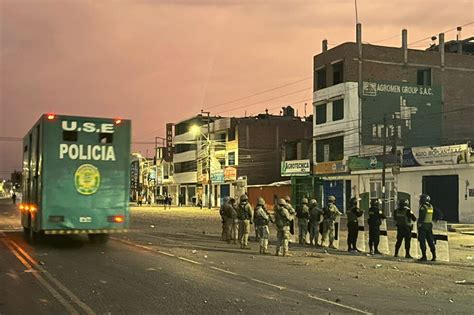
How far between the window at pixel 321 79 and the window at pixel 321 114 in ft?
5.88

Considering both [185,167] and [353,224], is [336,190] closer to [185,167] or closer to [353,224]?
[353,224]

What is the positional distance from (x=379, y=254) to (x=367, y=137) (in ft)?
104

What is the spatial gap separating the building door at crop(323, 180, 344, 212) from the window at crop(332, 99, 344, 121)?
17.9 feet

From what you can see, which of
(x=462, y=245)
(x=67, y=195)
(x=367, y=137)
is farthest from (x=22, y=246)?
(x=367, y=137)

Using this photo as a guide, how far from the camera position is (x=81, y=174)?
1619 cm

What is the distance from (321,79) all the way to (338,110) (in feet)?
14.3

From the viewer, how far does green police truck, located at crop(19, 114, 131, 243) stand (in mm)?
15859

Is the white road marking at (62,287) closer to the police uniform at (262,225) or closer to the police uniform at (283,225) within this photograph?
the police uniform at (262,225)

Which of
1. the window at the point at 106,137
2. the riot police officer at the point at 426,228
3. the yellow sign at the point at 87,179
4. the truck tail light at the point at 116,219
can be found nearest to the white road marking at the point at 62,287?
the yellow sign at the point at 87,179

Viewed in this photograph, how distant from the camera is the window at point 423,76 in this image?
172ft

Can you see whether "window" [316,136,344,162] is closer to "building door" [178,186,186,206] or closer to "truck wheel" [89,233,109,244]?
"truck wheel" [89,233,109,244]

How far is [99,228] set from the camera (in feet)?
53.8

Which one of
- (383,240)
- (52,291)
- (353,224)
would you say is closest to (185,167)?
(383,240)

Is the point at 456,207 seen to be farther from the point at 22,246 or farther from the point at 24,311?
the point at 24,311
